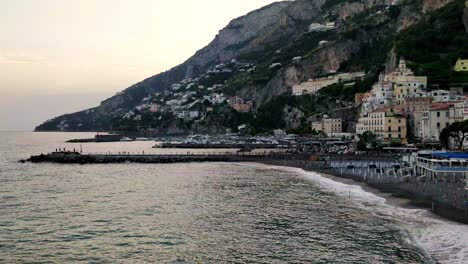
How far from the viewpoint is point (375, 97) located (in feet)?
354

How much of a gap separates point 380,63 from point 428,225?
Result: 397 ft

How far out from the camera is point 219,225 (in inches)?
1291

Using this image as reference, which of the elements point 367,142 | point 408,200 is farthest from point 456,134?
point 408,200

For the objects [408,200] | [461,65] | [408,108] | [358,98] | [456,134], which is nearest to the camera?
[408,200]

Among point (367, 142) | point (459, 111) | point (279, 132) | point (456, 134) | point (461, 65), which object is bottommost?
point (367, 142)

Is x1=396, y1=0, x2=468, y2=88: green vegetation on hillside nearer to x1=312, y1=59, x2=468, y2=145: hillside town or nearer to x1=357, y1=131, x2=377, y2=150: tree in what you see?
x1=312, y1=59, x2=468, y2=145: hillside town

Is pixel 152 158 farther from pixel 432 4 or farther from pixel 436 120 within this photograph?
pixel 432 4

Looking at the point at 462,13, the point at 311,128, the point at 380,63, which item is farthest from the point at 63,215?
the point at 380,63

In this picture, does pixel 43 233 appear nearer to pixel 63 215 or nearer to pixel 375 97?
pixel 63 215

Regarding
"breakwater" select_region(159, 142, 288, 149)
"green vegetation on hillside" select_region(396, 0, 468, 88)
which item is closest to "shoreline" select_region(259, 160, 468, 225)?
"breakwater" select_region(159, 142, 288, 149)

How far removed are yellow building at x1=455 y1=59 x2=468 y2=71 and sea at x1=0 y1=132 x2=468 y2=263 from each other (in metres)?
67.4

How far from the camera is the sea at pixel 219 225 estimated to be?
25.5m

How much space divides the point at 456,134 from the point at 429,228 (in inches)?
1625

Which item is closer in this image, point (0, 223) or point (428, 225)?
point (428, 225)
